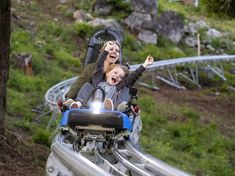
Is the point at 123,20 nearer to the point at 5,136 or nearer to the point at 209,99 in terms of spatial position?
the point at 209,99

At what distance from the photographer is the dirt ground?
279 inches

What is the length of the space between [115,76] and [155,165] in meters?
2.36

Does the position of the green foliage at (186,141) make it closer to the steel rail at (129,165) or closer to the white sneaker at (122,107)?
the white sneaker at (122,107)

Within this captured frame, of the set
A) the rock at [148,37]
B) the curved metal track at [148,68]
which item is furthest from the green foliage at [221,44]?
the curved metal track at [148,68]

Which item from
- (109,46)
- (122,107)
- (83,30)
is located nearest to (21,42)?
(83,30)

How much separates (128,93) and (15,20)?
1776 centimetres

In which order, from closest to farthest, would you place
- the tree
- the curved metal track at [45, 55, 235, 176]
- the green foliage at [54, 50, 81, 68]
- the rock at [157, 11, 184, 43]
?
the curved metal track at [45, 55, 235, 176]
the tree
the green foliage at [54, 50, 81, 68]
the rock at [157, 11, 184, 43]

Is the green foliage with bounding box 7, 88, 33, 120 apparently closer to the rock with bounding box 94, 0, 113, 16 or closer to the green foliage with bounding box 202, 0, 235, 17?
the green foliage with bounding box 202, 0, 235, 17

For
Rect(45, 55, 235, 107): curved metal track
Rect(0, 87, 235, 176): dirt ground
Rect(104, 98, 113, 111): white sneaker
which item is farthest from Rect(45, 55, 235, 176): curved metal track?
Rect(45, 55, 235, 107): curved metal track

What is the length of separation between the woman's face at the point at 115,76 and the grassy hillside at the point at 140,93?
3092mm

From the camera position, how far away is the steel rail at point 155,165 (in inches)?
170

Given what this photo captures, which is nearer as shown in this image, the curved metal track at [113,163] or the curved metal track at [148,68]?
the curved metal track at [113,163]

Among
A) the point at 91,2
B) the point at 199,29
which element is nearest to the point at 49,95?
the point at 91,2

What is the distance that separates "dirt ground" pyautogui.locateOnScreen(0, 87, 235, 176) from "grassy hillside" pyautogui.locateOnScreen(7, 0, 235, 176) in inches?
5.0
